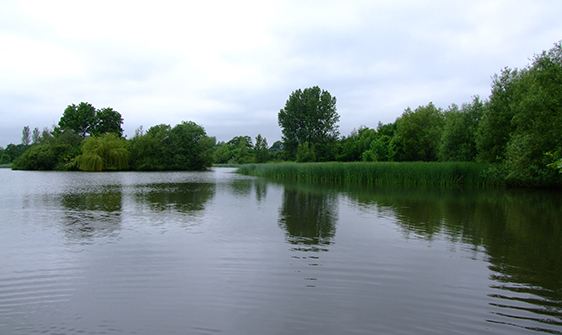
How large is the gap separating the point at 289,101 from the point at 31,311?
195 feet

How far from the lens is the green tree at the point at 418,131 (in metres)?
38.6

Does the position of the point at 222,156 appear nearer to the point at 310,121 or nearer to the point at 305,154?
the point at 310,121

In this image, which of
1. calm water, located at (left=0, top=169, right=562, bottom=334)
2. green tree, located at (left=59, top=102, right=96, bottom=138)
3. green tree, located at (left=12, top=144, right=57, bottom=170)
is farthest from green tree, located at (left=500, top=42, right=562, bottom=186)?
green tree, located at (left=59, top=102, right=96, bottom=138)

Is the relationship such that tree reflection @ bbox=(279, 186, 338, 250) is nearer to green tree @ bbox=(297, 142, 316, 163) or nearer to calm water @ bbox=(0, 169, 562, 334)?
calm water @ bbox=(0, 169, 562, 334)

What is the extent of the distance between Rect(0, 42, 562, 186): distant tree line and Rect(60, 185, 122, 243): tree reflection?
8.89m

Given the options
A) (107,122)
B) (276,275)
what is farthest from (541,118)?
(107,122)

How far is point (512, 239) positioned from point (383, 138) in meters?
38.9

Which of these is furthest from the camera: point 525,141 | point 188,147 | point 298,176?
point 188,147

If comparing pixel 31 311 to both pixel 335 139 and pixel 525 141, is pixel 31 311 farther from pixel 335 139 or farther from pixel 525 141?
pixel 335 139

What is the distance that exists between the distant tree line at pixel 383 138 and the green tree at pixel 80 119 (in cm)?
17

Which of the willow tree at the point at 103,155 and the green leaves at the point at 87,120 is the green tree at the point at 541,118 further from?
the green leaves at the point at 87,120

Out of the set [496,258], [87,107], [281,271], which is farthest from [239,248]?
[87,107]

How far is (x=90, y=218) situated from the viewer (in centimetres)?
1014

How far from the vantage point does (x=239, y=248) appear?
6914 mm
